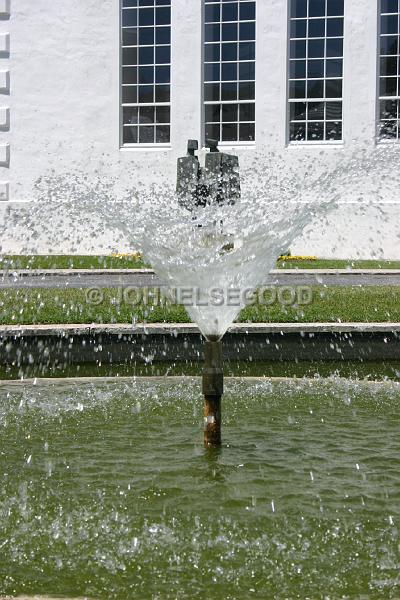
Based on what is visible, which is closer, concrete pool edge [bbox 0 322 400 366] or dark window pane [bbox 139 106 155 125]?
concrete pool edge [bbox 0 322 400 366]

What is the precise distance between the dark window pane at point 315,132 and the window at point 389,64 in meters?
1.42

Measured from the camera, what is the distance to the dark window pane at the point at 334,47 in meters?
23.1

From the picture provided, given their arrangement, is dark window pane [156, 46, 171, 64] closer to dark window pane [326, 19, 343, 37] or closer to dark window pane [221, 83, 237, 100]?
dark window pane [221, 83, 237, 100]

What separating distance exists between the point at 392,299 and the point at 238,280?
17.4ft

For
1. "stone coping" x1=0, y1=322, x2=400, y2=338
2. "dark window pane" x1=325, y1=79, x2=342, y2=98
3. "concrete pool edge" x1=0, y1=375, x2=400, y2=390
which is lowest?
"concrete pool edge" x1=0, y1=375, x2=400, y2=390

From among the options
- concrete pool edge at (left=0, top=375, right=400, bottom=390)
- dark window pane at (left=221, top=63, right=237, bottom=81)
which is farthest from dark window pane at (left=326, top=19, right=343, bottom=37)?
concrete pool edge at (left=0, top=375, right=400, bottom=390)

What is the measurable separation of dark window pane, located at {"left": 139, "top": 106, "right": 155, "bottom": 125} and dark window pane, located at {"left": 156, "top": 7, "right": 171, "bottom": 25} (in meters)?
2.12

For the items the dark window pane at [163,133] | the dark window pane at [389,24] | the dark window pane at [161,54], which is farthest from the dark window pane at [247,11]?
the dark window pane at [163,133]

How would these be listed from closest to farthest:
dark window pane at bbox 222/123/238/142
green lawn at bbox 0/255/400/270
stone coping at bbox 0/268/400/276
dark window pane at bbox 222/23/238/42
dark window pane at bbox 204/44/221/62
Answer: stone coping at bbox 0/268/400/276 → green lawn at bbox 0/255/400/270 → dark window pane at bbox 222/23/238/42 → dark window pane at bbox 204/44/221/62 → dark window pane at bbox 222/123/238/142

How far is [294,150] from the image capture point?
23.1 metres

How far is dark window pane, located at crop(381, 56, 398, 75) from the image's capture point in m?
23.0

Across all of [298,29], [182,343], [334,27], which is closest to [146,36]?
[298,29]

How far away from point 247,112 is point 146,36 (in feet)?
10.6

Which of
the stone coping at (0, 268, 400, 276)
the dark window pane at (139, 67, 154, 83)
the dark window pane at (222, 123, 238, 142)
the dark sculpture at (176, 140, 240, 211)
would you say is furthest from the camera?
the dark window pane at (139, 67, 154, 83)
